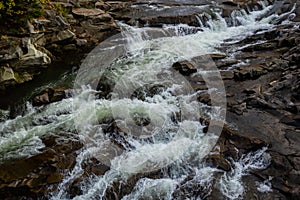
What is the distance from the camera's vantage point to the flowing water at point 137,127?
5.52 m

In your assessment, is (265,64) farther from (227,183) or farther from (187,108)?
(227,183)

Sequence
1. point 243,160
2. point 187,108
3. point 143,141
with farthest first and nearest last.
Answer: point 187,108
point 143,141
point 243,160

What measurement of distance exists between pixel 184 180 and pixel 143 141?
1294 millimetres

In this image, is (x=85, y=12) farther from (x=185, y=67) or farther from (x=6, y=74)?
(x=185, y=67)

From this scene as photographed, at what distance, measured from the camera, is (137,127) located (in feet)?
22.4

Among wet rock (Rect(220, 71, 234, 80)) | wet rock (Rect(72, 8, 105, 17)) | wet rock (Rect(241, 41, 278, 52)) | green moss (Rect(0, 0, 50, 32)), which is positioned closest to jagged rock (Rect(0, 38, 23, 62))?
green moss (Rect(0, 0, 50, 32))

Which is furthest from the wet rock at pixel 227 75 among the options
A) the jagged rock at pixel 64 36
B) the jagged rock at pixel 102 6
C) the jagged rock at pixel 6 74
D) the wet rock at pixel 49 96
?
the jagged rock at pixel 102 6

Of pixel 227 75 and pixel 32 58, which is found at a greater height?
pixel 32 58

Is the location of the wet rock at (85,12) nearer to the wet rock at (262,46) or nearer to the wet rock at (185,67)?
the wet rock at (185,67)

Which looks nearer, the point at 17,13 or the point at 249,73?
the point at 249,73

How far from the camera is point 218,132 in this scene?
257 inches

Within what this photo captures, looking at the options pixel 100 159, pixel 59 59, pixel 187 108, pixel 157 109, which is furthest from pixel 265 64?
pixel 59 59

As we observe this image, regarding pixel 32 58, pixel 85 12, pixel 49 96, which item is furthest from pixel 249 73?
pixel 85 12

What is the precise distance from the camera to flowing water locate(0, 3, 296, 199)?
552 centimetres
